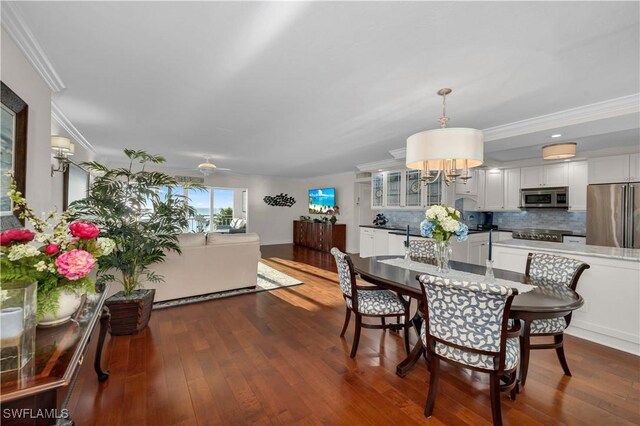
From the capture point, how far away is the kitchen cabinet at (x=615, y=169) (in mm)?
3951

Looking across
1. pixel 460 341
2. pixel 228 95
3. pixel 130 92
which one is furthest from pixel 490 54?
pixel 130 92

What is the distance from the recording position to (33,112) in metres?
1.98

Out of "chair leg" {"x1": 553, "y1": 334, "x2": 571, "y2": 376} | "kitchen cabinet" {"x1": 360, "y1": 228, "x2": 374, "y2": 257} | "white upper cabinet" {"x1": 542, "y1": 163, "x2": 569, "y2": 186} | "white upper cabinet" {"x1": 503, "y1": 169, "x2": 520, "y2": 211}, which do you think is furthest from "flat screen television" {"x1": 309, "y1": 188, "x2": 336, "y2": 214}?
"chair leg" {"x1": 553, "y1": 334, "x2": 571, "y2": 376}

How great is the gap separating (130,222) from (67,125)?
76.8 inches

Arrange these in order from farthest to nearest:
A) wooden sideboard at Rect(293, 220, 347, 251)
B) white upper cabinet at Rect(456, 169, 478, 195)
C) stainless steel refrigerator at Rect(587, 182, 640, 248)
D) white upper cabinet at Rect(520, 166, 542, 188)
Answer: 1. wooden sideboard at Rect(293, 220, 347, 251)
2. white upper cabinet at Rect(456, 169, 478, 195)
3. white upper cabinet at Rect(520, 166, 542, 188)
4. stainless steel refrigerator at Rect(587, 182, 640, 248)

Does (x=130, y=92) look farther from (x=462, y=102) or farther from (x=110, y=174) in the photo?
(x=462, y=102)

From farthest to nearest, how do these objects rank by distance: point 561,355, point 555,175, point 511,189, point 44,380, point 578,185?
1. point 511,189
2. point 555,175
3. point 578,185
4. point 561,355
5. point 44,380

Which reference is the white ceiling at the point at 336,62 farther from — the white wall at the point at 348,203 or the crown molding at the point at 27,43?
the white wall at the point at 348,203

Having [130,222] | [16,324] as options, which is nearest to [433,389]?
[16,324]

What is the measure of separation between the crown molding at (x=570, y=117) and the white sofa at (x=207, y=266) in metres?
3.60

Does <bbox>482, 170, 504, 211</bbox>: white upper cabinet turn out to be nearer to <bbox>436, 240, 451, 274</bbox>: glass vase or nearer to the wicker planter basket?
<bbox>436, 240, 451, 274</bbox>: glass vase

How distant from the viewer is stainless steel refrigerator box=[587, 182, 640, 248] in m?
3.81

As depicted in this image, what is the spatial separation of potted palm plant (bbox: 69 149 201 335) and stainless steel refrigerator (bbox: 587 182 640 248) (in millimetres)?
5884

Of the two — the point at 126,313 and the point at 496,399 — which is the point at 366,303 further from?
the point at 126,313
